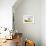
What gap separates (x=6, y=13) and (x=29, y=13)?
137cm

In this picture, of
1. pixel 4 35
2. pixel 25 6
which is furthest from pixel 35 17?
pixel 4 35

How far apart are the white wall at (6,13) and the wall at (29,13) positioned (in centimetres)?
102

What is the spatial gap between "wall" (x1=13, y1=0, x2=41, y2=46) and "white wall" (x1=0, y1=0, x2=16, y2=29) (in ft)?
3.34

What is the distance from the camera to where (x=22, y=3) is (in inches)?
199

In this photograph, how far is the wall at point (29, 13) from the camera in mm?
5059

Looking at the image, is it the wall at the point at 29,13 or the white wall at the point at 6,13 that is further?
the wall at the point at 29,13

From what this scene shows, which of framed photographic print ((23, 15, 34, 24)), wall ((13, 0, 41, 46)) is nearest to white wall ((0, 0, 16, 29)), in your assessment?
wall ((13, 0, 41, 46))

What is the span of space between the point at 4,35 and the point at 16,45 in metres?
1.01

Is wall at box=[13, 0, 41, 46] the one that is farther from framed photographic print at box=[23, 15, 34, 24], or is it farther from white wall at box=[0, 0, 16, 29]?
white wall at box=[0, 0, 16, 29]

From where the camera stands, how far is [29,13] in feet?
16.6

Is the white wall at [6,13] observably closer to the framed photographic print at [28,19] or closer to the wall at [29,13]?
the wall at [29,13]

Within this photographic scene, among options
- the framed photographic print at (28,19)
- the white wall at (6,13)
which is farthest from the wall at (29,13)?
the white wall at (6,13)

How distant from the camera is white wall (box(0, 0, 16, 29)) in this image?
3983 mm

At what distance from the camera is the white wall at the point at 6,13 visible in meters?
3.98
